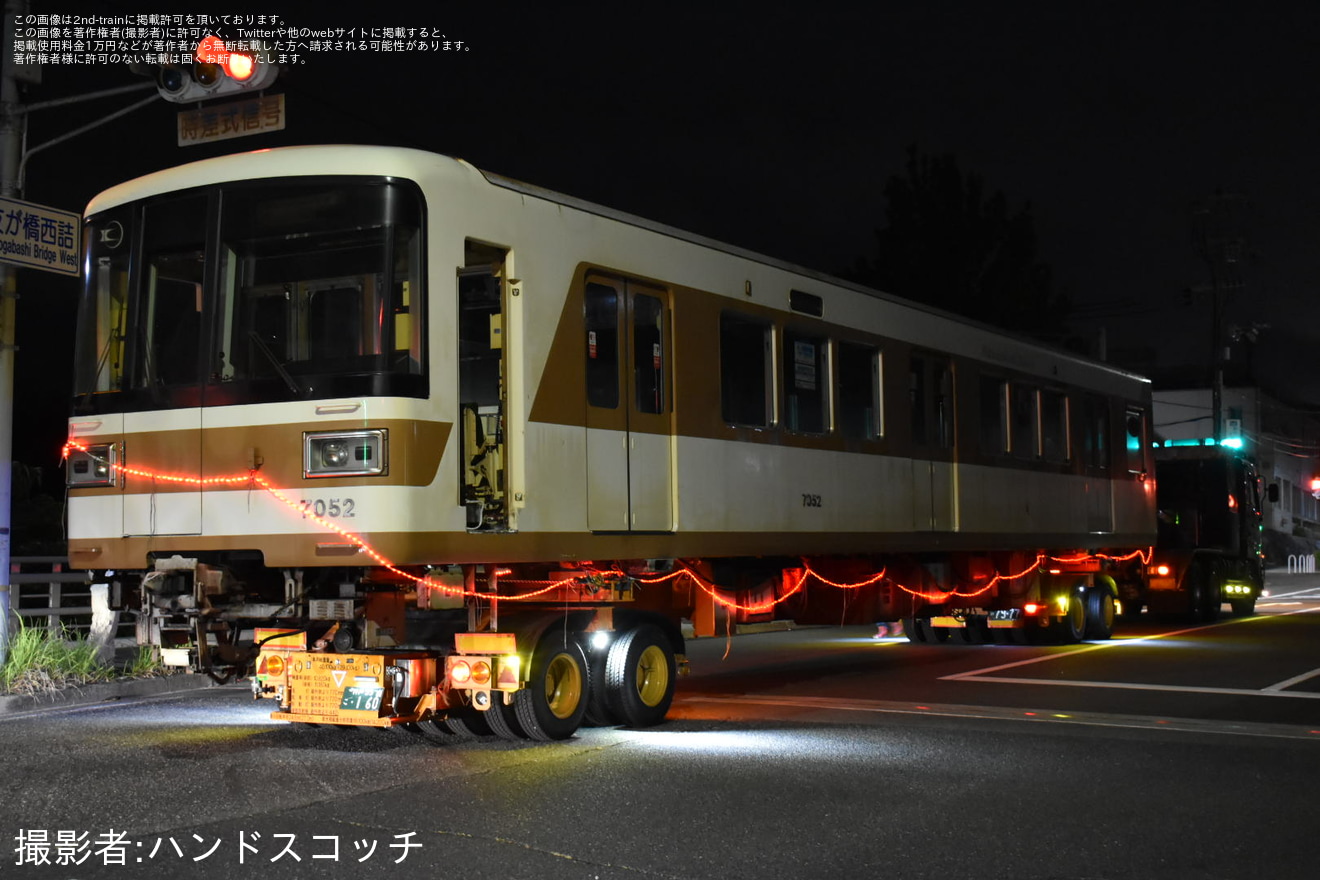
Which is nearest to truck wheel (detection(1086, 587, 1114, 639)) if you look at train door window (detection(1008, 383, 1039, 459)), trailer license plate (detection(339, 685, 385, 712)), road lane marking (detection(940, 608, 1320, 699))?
road lane marking (detection(940, 608, 1320, 699))

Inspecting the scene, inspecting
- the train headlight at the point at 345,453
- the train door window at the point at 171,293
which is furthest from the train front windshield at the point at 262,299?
the train headlight at the point at 345,453

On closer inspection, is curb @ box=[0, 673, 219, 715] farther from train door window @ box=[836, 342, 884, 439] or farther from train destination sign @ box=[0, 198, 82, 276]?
train door window @ box=[836, 342, 884, 439]

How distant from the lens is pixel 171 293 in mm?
9852

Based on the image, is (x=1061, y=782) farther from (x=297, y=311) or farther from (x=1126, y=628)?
(x=1126, y=628)

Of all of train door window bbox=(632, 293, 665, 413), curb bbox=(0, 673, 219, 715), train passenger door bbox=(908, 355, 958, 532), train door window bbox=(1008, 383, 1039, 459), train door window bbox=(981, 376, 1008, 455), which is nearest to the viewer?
train door window bbox=(632, 293, 665, 413)

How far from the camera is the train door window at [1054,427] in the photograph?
1875cm

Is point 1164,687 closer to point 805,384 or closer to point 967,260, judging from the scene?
point 805,384

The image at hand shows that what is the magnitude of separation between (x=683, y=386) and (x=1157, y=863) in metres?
5.77

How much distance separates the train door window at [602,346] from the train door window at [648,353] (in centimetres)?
23

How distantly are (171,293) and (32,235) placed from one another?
3.57 meters

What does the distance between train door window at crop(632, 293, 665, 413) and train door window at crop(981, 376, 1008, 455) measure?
21.7ft

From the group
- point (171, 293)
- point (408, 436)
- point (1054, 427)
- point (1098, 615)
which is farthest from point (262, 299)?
point (1098, 615)

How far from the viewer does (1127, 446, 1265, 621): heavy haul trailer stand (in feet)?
78.7

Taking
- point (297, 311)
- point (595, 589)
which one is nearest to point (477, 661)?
point (595, 589)
